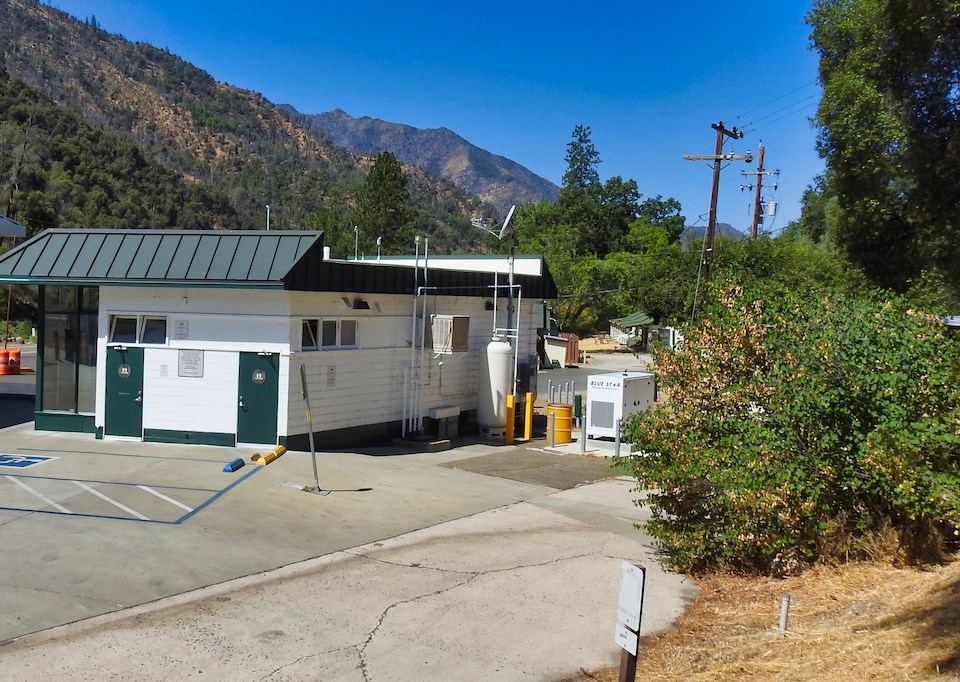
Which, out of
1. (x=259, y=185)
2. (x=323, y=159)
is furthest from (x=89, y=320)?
(x=323, y=159)

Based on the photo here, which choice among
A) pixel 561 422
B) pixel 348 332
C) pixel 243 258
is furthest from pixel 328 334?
pixel 561 422

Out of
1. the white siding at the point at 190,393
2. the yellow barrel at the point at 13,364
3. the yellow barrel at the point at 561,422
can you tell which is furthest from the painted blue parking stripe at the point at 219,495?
the yellow barrel at the point at 13,364

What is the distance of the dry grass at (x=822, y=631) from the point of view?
19.2 ft

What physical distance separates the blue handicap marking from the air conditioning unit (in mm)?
7909

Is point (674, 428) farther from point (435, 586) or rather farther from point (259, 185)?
point (259, 185)

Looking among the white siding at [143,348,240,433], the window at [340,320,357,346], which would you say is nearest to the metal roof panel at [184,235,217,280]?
the white siding at [143,348,240,433]

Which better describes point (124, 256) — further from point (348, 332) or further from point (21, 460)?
point (348, 332)

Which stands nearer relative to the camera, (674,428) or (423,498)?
(674,428)

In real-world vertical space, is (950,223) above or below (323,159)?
below

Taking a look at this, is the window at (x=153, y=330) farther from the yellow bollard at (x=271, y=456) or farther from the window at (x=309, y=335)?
the yellow bollard at (x=271, y=456)

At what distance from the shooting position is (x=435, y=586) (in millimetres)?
9086

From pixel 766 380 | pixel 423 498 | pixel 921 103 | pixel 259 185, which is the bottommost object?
pixel 423 498

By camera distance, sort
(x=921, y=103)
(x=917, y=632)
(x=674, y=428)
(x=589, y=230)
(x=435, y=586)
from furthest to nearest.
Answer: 1. (x=589, y=230)
2. (x=921, y=103)
3. (x=674, y=428)
4. (x=435, y=586)
5. (x=917, y=632)

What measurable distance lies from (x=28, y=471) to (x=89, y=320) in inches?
158
